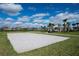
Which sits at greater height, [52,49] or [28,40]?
[28,40]

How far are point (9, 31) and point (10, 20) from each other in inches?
6.7

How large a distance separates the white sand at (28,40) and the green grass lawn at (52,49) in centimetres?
6

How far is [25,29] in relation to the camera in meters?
3.34

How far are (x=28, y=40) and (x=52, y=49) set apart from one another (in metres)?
0.36

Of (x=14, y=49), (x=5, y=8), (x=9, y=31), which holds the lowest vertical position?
(x=14, y=49)

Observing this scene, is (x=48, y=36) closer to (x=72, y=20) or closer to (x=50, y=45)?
(x=50, y=45)

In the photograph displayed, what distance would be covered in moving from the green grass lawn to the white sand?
0.20 ft

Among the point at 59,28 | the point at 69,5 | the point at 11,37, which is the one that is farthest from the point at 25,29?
the point at 69,5

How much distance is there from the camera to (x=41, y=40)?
10.8 ft

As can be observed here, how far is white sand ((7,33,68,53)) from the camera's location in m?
3.25

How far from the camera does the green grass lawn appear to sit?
320 centimetres

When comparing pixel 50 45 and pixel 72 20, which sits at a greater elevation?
pixel 72 20

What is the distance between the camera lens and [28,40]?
3.28 metres

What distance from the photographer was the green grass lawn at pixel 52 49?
10.5 feet
